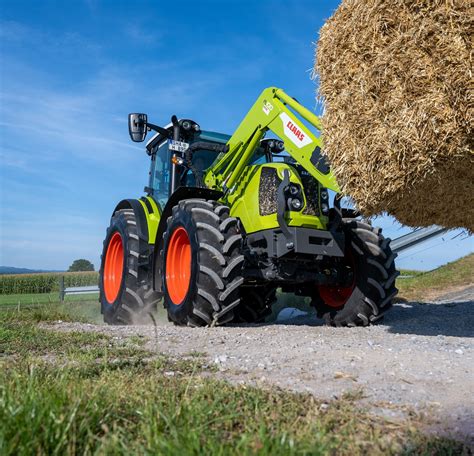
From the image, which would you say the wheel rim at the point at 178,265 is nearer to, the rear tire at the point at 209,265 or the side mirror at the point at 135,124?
the rear tire at the point at 209,265

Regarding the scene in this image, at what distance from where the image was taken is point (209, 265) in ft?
21.2

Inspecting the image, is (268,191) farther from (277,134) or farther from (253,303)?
(253,303)

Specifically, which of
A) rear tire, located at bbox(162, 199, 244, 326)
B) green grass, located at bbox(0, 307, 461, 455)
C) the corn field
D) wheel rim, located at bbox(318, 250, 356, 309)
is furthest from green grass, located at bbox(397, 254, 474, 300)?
the corn field

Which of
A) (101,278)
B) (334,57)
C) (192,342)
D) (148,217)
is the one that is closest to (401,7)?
(334,57)

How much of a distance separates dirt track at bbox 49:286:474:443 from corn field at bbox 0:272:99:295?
1415cm

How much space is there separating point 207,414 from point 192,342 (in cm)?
289

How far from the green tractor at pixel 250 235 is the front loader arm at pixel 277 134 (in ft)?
0.05

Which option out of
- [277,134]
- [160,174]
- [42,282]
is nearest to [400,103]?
[277,134]

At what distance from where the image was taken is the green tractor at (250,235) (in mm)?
6473

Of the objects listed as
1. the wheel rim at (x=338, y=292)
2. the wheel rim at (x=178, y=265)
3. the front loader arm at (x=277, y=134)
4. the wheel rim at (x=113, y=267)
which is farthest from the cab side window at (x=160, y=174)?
the wheel rim at (x=338, y=292)

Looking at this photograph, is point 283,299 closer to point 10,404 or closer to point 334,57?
point 334,57

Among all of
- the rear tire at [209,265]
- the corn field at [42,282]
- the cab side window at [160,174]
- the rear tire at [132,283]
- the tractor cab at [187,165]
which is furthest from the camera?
the corn field at [42,282]

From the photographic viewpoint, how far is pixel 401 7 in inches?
189

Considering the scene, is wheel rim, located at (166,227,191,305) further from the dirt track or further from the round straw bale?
the round straw bale
